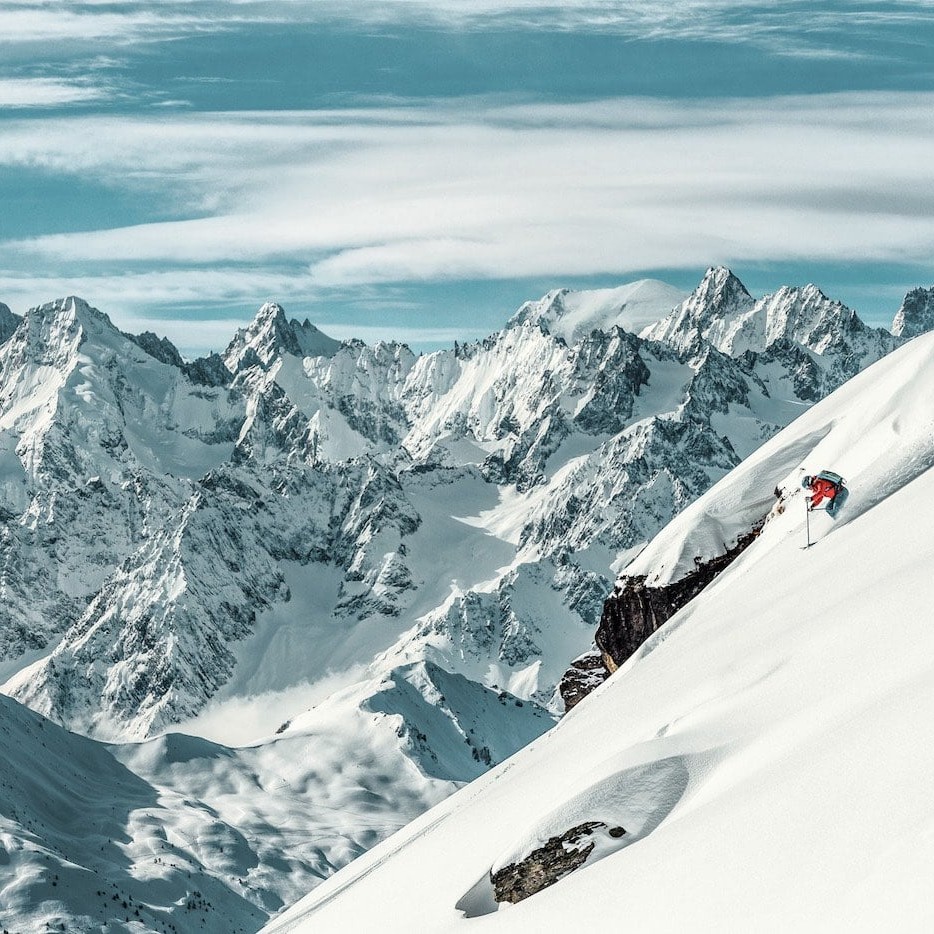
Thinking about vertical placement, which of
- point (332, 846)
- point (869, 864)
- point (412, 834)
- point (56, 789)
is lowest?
point (332, 846)

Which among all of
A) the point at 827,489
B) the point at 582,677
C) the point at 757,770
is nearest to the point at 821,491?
the point at 827,489

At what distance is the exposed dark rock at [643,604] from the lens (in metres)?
41.1

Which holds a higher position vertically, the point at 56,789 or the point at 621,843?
the point at 621,843

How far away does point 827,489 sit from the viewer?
1323 inches

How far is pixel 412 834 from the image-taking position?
35781 millimetres

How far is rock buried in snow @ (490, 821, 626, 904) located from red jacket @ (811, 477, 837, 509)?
17.0 meters

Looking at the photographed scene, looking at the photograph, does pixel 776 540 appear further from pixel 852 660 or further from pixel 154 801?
pixel 154 801

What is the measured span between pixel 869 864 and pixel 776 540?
934 inches

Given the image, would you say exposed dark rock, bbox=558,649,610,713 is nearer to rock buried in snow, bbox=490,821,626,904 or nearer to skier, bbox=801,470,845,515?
skier, bbox=801,470,845,515

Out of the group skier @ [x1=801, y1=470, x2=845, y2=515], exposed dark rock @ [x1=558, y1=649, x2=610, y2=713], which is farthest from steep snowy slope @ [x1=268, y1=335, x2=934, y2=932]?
exposed dark rock @ [x1=558, y1=649, x2=610, y2=713]

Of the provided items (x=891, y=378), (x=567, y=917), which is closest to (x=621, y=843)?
(x=567, y=917)

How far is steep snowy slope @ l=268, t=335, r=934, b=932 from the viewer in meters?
13.7

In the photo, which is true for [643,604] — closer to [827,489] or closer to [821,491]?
[821,491]

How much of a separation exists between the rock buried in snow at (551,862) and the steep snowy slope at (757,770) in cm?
3
